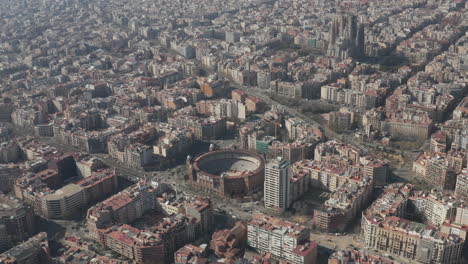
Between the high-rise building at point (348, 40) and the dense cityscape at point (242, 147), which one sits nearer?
the dense cityscape at point (242, 147)

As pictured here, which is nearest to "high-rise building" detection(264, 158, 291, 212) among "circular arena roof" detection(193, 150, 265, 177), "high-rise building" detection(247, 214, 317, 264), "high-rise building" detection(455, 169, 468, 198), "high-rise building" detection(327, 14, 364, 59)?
"high-rise building" detection(247, 214, 317, 264)

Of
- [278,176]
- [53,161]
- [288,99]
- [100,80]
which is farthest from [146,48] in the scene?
[278,176]

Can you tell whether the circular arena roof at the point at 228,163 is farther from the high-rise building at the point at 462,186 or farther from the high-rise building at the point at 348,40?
the high-rise building at the point at 348,40

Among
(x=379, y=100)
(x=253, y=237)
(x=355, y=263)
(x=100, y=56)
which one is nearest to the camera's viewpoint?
(x=355, y=263)

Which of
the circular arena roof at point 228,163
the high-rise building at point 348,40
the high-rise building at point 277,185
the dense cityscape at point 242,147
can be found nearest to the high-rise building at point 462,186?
the dense cityscape at point 242,147

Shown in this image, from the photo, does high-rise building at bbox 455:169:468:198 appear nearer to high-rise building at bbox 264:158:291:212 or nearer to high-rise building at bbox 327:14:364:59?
high-rise building at bbox 264:158:291:212

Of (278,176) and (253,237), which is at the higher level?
(278,176)

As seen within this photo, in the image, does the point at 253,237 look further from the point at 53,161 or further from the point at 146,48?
the point at 146,48
